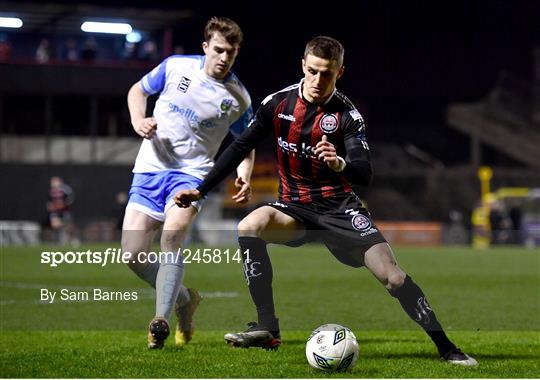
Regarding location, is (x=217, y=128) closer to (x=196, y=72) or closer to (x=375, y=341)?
(x=196, y=72)

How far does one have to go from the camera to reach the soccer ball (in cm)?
534

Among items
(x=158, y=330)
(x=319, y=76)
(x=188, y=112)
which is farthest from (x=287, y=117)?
(x=158, y=330)

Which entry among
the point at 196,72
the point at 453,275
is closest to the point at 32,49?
the point at 453,275

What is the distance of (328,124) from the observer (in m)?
5.83

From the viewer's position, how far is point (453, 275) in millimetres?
14656

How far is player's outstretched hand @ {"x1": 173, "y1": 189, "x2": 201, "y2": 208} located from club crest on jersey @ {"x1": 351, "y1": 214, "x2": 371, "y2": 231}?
3.12ft

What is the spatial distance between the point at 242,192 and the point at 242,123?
717mm

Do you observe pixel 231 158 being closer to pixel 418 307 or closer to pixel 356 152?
pixel 356 152

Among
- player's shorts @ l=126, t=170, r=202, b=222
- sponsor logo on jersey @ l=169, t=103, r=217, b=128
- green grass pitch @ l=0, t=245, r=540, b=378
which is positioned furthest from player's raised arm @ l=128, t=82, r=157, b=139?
green grass pitch @ l=0, t=245, r=540, b=378

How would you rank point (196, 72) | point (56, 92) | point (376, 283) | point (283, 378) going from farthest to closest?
point (56, 92) < point (376, 283) < point (196, 72) < point (283, 378)

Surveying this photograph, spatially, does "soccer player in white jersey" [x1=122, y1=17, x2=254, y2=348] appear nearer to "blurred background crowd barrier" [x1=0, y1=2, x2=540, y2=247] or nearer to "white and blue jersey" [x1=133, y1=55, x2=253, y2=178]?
"white and blue jersey" [x1=133, y1=55, x2=253, y2=178]

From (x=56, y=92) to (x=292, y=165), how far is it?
88.0 ft

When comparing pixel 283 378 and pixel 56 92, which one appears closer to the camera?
pixel 283 378

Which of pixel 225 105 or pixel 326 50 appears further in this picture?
pixel 225 105
